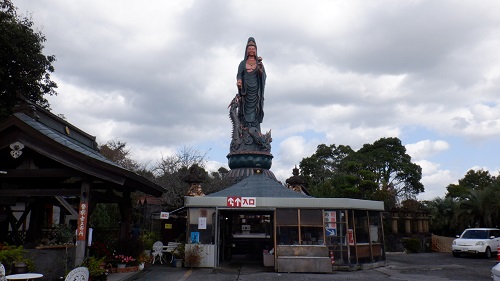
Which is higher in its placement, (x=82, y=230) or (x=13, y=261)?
(x=82, y=230)

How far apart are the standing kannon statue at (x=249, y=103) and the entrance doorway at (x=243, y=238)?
25.5ft

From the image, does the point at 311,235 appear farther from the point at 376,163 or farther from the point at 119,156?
the point at 376,163

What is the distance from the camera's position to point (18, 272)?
9.12 m

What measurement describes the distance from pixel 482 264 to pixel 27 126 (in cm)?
1811

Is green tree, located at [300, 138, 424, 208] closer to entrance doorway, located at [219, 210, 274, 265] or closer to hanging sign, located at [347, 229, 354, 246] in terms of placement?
entrance doorway, located at [219, 210, 274, 265]

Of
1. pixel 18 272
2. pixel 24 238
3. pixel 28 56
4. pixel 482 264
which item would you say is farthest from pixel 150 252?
pixel 482 264

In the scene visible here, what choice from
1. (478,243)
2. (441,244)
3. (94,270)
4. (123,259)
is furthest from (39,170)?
(441,244)

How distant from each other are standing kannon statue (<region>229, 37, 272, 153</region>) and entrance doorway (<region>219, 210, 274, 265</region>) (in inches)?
306

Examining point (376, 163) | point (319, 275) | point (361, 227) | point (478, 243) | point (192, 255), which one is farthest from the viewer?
point (376, 163)

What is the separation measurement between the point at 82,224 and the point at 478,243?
19.0 metres

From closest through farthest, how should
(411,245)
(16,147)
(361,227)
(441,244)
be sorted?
(16,147) → (361,227) → (411,245) → (441,244)

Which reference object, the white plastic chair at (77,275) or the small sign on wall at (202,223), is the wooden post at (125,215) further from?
the white plastic chair at (77,275)

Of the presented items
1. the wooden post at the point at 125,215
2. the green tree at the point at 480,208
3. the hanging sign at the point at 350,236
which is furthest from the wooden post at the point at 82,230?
the green tree at the point at 480,208

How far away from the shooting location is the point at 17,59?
18.2 meters
